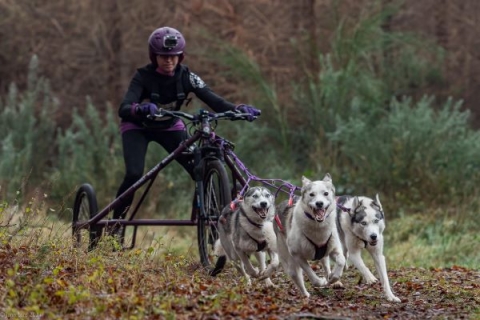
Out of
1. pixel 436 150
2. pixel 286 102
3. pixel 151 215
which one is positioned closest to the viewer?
pixel 436 150

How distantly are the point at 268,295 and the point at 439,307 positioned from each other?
139cm

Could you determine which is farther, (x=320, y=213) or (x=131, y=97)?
(x=131, y=97)

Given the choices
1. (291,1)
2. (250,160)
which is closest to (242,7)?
(291,1)

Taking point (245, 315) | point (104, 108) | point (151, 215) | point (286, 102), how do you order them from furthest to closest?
point (104, 108) < point (286, 102) < point (151, 215) < point (245, 315)

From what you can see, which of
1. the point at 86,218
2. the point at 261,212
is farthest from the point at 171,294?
the point at 86,218

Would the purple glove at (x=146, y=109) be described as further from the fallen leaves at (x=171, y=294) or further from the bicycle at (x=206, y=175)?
the fallen leaves at (x=171, y=294)

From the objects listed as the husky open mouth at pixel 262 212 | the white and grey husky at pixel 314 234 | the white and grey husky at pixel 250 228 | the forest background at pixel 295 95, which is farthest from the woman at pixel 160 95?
the forest background at pixel 295 95

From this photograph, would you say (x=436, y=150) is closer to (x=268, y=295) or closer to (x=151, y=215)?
(x=151, y=215)

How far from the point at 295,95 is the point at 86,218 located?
31.5 ft

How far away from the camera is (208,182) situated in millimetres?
9648

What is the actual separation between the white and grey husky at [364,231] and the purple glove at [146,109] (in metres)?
1.83

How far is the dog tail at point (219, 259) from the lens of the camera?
905 centimetres

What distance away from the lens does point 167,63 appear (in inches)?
392

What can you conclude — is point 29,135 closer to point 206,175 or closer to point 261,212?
point 206,175
